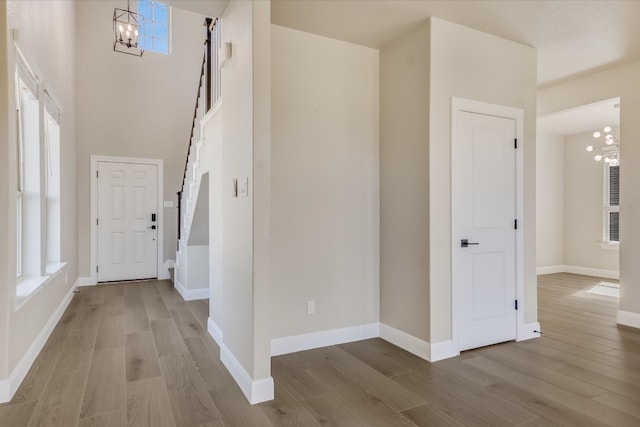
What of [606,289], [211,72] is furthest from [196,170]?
[606,289]

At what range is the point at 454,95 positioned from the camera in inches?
127

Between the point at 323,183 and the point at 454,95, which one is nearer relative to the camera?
the point at 454,95

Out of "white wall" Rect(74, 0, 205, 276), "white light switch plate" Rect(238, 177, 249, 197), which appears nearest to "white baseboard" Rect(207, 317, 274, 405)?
"white light switch plate" Rect(238, 177, 249, 197)

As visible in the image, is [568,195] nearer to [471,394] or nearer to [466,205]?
[466,205]

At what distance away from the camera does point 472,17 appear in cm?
312

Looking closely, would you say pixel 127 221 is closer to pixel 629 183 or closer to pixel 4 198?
pixel 4 198

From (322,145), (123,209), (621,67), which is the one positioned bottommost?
(123,209)

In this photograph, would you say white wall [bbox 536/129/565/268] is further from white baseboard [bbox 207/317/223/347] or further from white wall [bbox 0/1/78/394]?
white wall [bbox 0/1/78/394]

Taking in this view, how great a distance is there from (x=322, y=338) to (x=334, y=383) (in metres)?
0.74

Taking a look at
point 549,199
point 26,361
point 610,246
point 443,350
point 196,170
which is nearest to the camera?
point 26,361

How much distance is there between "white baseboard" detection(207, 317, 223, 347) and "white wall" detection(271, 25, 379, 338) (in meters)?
0.55

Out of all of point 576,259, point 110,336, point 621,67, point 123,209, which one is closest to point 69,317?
point 110,336

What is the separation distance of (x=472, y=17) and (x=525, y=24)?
0.51m

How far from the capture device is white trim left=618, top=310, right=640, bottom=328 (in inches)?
157
